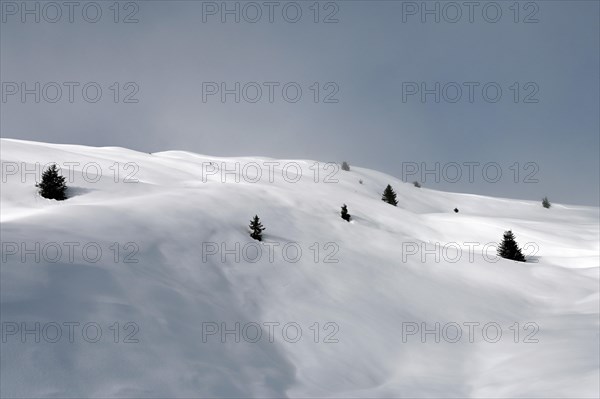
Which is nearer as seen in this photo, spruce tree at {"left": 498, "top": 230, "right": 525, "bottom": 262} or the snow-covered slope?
the snow-covered slope

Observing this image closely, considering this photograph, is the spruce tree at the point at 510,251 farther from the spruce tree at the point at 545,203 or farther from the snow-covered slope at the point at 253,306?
the spruce tree at the point at 545,203

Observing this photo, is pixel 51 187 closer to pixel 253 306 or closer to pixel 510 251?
pixel 253 306

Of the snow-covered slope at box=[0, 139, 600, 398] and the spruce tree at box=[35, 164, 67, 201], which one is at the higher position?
the spruce tree at box=[35, 164, 67, 201]

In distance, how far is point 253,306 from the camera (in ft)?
31.3

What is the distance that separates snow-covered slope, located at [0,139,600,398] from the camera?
19.4 ft

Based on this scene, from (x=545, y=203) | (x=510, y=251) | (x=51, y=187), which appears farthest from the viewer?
(x=545, y=203)

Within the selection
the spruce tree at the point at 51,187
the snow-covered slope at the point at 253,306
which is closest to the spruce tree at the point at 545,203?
the snow-covered slope at the point at 253,306

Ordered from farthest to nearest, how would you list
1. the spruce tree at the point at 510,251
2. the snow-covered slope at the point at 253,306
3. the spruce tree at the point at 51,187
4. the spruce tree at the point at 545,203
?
the spruce tree at the point at 545,203 < the spruce tree at the point at 510,251 < the spruce tree at the point at 51,187 < the snow-covered slope at the point at 253,306

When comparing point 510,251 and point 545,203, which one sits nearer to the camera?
point 510,251

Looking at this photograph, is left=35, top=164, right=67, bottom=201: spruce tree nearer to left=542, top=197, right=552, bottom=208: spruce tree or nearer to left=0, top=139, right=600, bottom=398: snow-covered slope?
left=0, top=139, right=600, bottom=398: snow-covered slope

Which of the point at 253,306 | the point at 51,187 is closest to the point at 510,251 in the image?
the point at 253,306

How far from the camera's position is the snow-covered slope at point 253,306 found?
591cm

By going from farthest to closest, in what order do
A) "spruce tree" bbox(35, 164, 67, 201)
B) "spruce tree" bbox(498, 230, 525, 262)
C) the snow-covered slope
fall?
"spruce tree" bbox(498, 230, 525, 262), "spruce tree" bbox(35, 164, 67, 201), the snow-covered slope

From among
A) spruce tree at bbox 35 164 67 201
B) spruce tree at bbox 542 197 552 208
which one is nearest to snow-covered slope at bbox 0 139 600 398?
spruce tree at bbox 35 164 67 201
